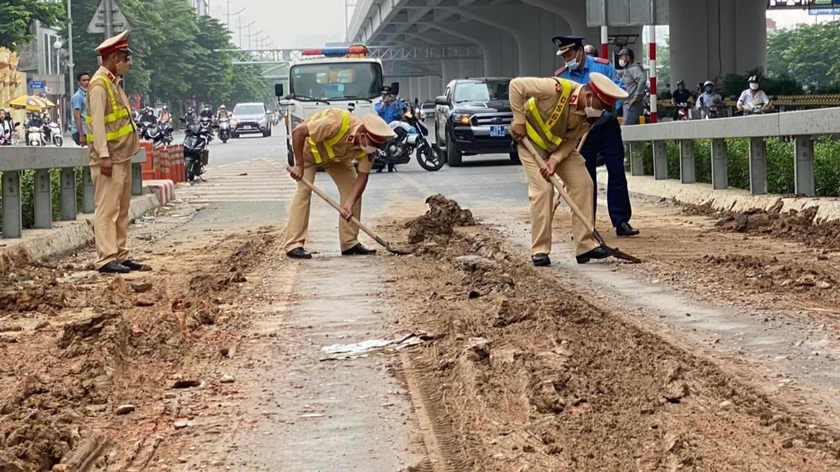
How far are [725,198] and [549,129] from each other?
15.9 feet

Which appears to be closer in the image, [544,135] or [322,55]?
[544,135]

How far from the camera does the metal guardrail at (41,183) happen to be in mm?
11539

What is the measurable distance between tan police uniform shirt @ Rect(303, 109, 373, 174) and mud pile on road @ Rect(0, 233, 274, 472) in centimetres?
115

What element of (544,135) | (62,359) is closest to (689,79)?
(544,135)

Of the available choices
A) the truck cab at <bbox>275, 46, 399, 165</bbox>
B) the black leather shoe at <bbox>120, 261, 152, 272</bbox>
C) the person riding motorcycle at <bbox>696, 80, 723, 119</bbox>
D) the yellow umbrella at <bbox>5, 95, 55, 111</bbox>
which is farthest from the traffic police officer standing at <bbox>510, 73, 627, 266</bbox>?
the yellow umbrella at <bbox>5, 95, 55, 111</bbox>

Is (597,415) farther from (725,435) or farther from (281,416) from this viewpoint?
(281,416)

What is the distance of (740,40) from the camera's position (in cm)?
4850

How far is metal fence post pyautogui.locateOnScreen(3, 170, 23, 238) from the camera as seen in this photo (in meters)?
11.6

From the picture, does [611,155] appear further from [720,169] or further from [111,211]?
[111,211]

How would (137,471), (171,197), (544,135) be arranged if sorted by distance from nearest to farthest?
(137,471) → (544,135) → (171,197)

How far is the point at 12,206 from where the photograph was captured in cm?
1166

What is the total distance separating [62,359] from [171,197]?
13.3 metres

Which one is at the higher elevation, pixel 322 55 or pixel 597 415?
pixel 322 55

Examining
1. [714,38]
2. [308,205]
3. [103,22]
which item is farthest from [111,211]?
[714,38]
